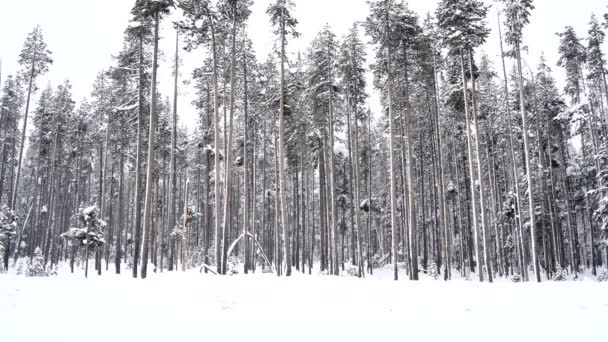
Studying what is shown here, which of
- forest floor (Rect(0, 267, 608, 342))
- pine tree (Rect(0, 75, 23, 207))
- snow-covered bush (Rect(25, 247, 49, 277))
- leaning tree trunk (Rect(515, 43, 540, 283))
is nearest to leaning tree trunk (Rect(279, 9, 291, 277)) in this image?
forest floor (Rect(0, 267, 608, 342))

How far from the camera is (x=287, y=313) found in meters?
8.52

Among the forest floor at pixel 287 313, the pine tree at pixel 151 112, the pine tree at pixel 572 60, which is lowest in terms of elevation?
the forest floor at pixel 287 313

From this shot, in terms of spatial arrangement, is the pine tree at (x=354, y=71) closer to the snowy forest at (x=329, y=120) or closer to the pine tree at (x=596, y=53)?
the snowy forest at (x=329, y=120)

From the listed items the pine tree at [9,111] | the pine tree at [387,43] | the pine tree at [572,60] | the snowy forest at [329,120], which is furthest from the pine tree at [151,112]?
the pine tree at [572,60]

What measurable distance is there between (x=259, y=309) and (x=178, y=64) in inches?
864

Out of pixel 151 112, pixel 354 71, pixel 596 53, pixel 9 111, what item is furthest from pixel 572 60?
pixel 9 111

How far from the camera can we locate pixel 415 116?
93.1 feet

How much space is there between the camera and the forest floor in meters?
7.10

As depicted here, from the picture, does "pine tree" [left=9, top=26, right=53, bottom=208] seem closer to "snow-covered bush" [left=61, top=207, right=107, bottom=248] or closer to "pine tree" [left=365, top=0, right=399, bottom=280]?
"snow-covered bush" [left=61, top=207, right=107, bottom=248]

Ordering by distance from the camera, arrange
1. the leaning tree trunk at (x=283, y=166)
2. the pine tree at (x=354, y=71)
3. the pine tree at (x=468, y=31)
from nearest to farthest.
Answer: the leaning tree trunk at (x=283, y=166)
the pine tree at (x=468, y=31)
the pine tree at (x=354, y=71)

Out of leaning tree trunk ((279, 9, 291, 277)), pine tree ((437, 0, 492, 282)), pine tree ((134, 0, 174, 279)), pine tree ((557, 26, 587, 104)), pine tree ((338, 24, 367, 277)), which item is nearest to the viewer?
pine tree ((134, 0, 174, 279))

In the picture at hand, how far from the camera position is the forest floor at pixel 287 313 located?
280 inches

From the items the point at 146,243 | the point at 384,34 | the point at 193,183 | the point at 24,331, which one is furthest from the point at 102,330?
the point at 193,183

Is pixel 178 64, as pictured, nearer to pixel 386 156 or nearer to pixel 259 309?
pixel 259 309
